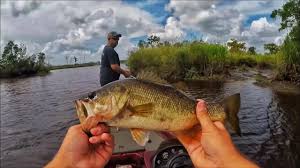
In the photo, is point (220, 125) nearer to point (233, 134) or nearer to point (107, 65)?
point (107, 65)

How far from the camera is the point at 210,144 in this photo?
2666mm

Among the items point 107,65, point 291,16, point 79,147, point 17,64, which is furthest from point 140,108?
point 17,64

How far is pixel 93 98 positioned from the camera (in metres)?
2.83

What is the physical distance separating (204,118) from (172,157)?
3.19m

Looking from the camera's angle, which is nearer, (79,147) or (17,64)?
(79,147)

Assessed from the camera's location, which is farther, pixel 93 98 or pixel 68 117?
pixel 68 117

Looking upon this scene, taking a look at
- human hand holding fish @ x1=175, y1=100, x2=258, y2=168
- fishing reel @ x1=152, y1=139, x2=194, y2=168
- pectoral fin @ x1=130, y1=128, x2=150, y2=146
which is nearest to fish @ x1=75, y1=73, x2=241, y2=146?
pectoral fin @ x1=130, y1=128, x2=150, y2=146

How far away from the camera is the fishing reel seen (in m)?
5.75

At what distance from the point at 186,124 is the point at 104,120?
59 cm

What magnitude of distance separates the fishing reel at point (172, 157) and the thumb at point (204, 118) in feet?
10.0

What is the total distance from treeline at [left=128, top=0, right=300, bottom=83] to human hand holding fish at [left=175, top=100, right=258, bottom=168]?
73.4ft

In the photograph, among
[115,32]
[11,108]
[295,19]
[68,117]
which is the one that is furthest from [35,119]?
[295,19]

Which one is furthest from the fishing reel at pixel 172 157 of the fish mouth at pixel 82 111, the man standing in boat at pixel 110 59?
the man standing in boat at pixel 110 59

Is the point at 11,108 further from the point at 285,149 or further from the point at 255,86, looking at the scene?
the point at 285,149
